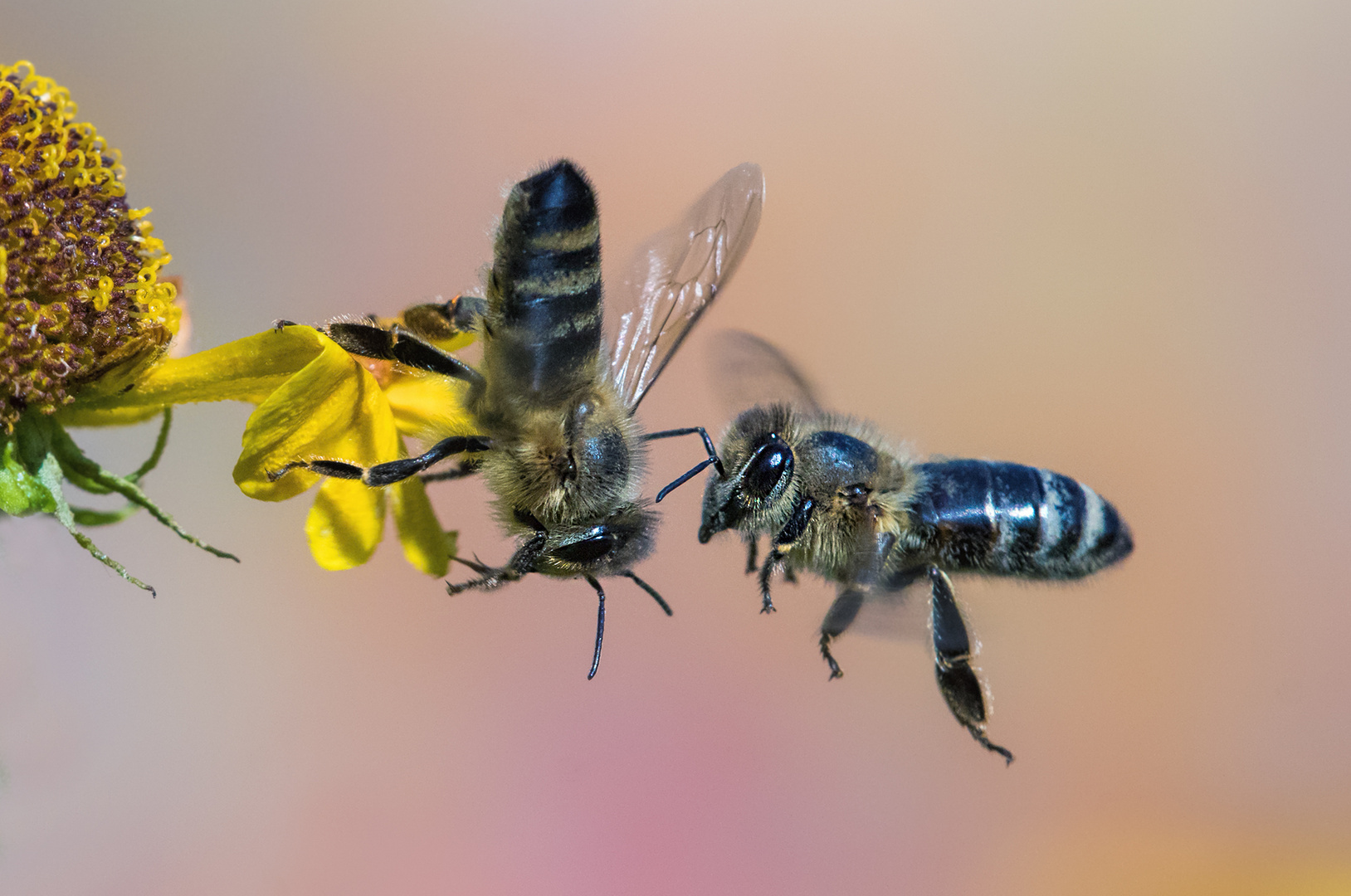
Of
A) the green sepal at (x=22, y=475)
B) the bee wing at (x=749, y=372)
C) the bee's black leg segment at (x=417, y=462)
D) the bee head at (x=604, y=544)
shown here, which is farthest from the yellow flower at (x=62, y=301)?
the bee wing at (x=749, y=372)

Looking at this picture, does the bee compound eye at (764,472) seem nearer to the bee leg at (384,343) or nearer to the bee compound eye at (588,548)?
the bee compound eye at (588,548)

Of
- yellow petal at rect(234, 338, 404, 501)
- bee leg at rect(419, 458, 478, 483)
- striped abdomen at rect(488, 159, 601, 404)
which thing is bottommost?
bee leg at rect(419, 458, 478, 483)

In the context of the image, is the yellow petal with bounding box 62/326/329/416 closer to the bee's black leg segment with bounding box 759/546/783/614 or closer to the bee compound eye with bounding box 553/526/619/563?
the bee compound eye with bounding box 553/526/619/563

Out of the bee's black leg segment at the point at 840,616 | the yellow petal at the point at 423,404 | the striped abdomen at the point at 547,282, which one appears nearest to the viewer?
the striped abdomen at the point at 547,282

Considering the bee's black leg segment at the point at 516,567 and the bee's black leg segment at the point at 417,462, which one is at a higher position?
the bee's black leg segment at the point at 417,462

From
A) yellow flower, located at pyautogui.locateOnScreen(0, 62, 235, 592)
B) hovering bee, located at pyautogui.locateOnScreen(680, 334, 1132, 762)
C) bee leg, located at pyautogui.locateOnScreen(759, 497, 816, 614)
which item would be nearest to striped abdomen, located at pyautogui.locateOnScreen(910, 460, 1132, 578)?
hovering bee, located at pyautogui.locateOnScreen(680, 334, 1132, 762)

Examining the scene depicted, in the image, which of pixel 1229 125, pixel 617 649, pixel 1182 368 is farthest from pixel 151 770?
pixel 1229 125
